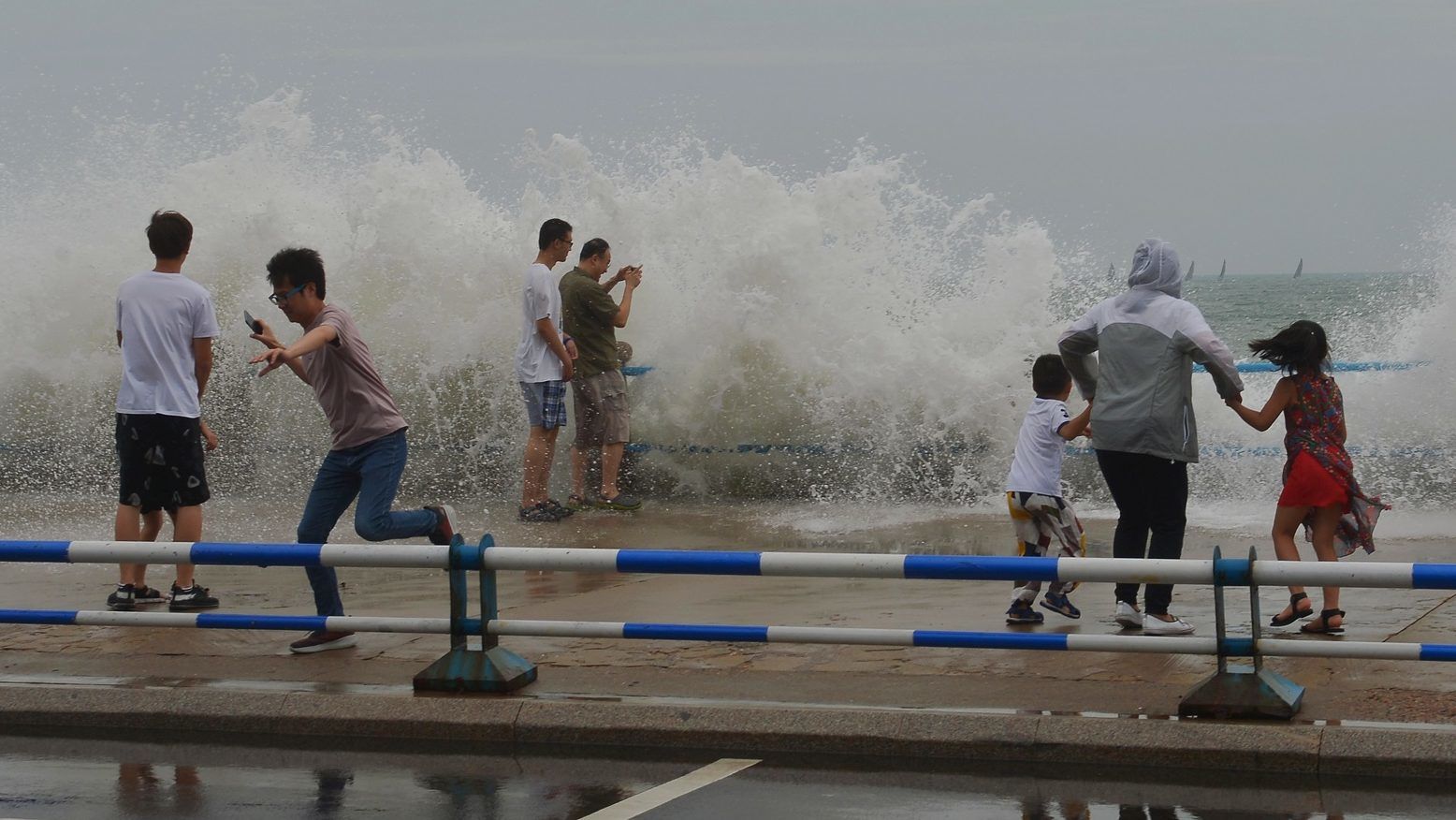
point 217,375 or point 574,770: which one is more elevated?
point 217,375

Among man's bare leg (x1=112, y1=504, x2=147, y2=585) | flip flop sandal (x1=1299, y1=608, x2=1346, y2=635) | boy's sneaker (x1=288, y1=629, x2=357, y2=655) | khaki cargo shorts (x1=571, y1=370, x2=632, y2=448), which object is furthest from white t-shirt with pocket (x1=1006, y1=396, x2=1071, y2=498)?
khaki cargo shorts (x1=571, y1=370, x2=632, y2=448)

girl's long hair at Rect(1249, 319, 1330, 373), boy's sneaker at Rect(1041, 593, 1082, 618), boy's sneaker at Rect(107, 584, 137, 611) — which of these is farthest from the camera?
boy's sneaker at Rect(107, 584, 137, 611)

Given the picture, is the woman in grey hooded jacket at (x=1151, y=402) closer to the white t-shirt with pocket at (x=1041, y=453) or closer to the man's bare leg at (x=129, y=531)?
the white t-shirt with pocket at (x=1041, y=453)

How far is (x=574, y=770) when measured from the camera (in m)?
5.47

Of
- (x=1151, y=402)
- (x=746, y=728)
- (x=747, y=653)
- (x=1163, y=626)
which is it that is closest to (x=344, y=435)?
(x=747, y=653)

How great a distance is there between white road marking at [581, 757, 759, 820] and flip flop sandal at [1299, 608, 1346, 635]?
2.54 metres

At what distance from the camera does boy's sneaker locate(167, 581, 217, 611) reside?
7.75m

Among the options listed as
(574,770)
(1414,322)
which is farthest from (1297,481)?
(1414,322)

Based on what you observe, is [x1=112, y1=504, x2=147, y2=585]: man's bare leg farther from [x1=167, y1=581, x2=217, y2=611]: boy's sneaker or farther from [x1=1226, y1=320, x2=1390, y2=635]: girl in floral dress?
[x1=1226, y1=320, x2=1390, y2=635]: girl in floral dress

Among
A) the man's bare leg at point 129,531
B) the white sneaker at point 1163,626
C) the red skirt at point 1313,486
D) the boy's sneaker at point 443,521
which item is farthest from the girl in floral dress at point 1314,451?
the man's bare leg at point 129,531

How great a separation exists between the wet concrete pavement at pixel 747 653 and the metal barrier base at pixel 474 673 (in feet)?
0.25

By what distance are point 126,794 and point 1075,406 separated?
7342 mm

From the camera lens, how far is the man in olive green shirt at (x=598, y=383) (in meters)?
11.3

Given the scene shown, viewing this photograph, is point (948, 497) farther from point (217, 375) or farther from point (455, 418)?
point (217, 375)
